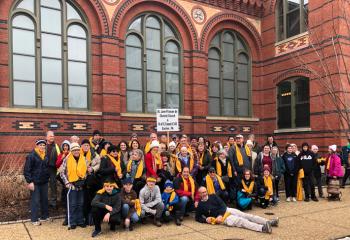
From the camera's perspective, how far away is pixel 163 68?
16.1 m

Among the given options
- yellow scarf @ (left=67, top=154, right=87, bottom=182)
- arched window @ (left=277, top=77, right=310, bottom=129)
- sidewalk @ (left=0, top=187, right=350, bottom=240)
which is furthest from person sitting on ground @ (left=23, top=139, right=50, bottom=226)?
arched window @ (left=277, top=77, right=310, bottom=129)

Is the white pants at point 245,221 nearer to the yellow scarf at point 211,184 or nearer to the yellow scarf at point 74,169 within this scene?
the yellow scarf at point 211,184

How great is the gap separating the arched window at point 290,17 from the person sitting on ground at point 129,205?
12.8 m

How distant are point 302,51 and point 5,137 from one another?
13.3 m

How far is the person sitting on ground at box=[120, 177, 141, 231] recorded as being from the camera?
716cm

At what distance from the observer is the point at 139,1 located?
1507 centimetres

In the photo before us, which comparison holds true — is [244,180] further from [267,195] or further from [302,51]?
[302,51]

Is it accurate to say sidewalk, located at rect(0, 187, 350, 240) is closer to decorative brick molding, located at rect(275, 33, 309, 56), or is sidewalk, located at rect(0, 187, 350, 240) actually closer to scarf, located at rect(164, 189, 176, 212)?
scarf, located at rect(164, 189, 176, 212)

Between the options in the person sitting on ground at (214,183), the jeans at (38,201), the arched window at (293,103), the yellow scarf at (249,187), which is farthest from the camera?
the arched window at (293,103)

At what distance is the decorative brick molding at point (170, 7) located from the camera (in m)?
14.6

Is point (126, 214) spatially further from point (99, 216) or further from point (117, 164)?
point (117, 164)

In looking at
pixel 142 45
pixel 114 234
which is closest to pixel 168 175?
pixel 114 234

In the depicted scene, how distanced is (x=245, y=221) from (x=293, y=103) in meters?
11.1

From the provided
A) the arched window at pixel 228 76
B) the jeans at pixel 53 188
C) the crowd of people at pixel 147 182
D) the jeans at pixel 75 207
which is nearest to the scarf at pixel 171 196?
the crowd of people at pixel 147 182
